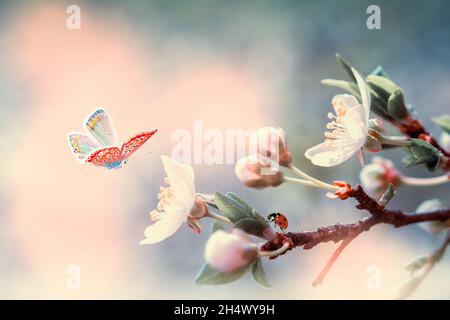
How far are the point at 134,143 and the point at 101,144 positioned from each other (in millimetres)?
74

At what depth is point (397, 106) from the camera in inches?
20.5

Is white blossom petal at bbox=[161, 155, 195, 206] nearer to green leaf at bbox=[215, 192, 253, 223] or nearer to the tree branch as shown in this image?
green leaf at bbox=[215, 192, 253, 223]

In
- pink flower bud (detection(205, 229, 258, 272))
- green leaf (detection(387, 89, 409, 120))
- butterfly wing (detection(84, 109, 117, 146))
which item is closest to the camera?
pink flower bud (detection(205, 229, 258, 272))

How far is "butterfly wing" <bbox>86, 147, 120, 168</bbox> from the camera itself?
1.86 feet

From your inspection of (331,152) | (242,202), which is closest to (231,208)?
(242,202)

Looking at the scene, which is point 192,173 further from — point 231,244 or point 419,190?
point 419,190

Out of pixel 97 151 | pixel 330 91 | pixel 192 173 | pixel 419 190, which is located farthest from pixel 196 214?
pixel 330 91

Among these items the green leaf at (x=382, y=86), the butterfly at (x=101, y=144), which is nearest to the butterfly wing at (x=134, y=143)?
the butterfly at (x=101, y=144)

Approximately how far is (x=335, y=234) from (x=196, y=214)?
0.12 m

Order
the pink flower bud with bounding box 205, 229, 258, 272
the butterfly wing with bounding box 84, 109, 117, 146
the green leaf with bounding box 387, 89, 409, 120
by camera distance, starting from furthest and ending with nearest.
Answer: the butterfly wing with bounding box 84, 109, 117, 146 → the green leaf with bounding box 387, 89, 409, 120 → the pink flower bud with bounding box 205, 229, 258, 272

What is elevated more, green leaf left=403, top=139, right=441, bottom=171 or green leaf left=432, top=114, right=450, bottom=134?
green leaf left=432, top=114, right=450, bottom=134

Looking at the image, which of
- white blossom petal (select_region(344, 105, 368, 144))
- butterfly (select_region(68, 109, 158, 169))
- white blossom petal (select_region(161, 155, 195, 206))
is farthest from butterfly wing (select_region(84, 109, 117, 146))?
white blossom petal (select_region(344, 105, 368, 144))

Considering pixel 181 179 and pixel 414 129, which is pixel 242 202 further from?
pixel 414 129

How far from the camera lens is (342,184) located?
1.52 ft
